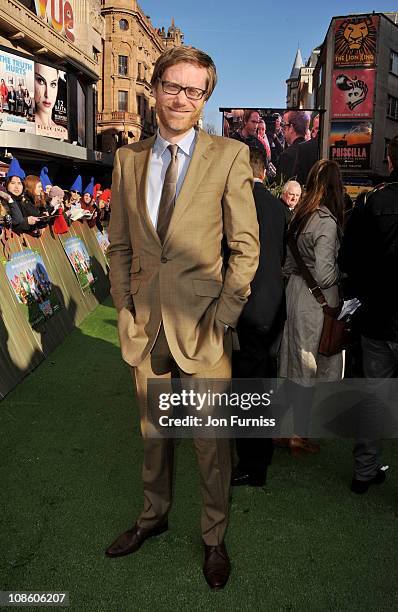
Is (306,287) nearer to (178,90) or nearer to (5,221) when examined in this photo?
(178,90)

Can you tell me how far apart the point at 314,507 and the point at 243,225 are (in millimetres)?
1811

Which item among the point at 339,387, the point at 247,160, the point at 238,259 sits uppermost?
the point at 247,160

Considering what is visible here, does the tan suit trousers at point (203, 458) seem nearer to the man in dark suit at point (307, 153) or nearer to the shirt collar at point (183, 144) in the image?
the shirt collar at point (183, 144)

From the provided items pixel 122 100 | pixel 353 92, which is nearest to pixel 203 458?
pixel 353 92

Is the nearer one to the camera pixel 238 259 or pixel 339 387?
pixel 238 259

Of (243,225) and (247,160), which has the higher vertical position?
(247,160)

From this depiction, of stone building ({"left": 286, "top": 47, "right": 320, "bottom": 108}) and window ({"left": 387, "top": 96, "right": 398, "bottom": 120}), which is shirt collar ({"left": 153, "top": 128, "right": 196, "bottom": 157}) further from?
stone building ({"left": 286, "top": 47, "right": 320, "bottom": 108})

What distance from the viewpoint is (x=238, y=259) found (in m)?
2.29

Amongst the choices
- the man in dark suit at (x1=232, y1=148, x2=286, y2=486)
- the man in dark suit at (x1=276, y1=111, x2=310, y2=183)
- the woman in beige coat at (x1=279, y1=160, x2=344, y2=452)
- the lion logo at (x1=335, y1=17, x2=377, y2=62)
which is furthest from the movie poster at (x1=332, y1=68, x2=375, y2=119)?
the man in dark suit at (x1=232, y1=148, x2=286, y2=486)

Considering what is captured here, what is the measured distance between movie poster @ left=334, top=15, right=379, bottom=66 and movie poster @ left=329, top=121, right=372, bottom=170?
4.70m

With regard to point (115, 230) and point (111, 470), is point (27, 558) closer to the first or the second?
point (111, 470)

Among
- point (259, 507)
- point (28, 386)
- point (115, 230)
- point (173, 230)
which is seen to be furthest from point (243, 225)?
point (28, 386)

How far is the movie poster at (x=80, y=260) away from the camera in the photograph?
24.9 ft

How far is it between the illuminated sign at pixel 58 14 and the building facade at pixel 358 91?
20.4 meters
